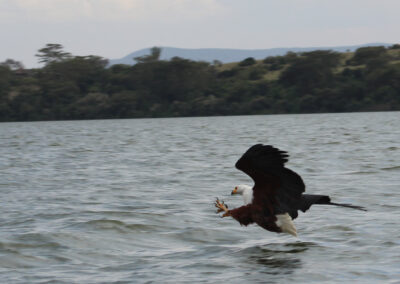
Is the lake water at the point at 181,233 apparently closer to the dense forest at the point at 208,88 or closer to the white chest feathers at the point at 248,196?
the white chest feathers at the point at 248,196

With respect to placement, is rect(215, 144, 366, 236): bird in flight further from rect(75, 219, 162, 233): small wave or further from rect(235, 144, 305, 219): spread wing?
rect(75, 219, 162, 233): small wave

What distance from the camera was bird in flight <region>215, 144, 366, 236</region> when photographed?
859 centimetres

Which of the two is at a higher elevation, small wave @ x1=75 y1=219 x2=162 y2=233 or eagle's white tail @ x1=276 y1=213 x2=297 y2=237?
eagle's white tail @ x1=276 y1=213 x2=297 y2=237

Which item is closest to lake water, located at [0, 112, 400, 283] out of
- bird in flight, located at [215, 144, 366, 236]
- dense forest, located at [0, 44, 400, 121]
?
bird in flight, located at [215, 144, 366, 236]

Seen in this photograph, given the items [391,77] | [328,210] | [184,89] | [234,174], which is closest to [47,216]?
[328,210]

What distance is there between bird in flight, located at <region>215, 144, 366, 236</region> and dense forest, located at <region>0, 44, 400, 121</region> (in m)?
85.7

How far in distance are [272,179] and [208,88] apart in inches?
3966

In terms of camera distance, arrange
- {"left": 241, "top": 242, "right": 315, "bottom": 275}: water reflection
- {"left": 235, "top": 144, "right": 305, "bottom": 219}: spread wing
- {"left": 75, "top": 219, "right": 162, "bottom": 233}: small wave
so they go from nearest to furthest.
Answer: {"left": 235, "top": 144, "right": 305, "bottom": 219}: spread wing
{"left": 241, "top": 242, "right": 315, "bottom": 275}: water reflection
{"left": 75, "top": 219, "right": 162, "bottom": 233}: small wave

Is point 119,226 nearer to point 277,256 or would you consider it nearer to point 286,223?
point 277,256

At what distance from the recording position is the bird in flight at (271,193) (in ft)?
28.2

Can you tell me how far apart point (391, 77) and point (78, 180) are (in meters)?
82.3

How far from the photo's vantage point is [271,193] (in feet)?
30.5

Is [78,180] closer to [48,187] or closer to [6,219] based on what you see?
[48,187]

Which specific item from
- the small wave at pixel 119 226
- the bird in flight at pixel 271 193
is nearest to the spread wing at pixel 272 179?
the bird in flight at pixel 271 193
